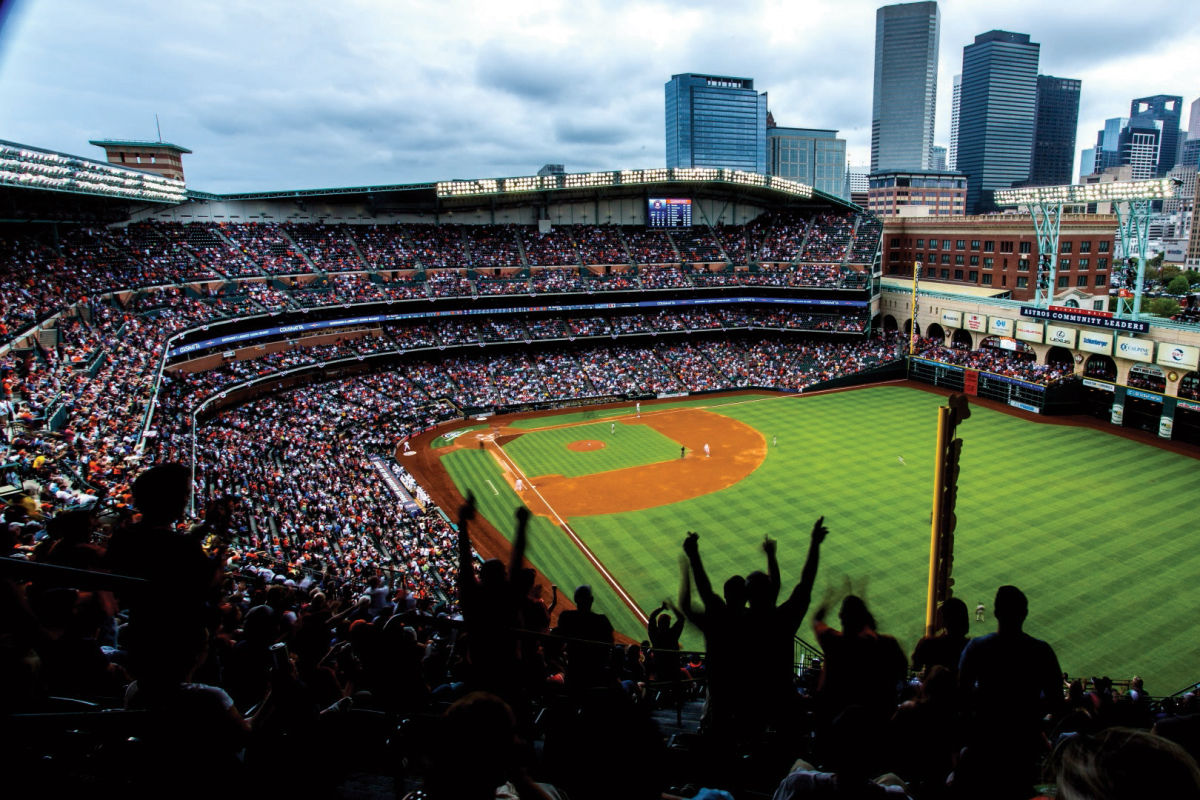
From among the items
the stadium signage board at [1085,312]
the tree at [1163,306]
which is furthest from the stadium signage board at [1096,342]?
the tree at [1163,306]

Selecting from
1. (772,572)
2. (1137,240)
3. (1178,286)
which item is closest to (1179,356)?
(1137,240)

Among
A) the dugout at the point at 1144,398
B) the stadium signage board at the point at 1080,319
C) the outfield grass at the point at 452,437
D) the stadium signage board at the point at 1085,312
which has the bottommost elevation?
the outfield grass at the point at 452,437

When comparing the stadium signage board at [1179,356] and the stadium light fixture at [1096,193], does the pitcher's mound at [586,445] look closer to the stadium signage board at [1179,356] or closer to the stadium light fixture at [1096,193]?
the stadium signage board at [1179,356]

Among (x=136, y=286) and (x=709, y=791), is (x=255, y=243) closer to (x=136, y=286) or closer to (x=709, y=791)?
(x=136, y=286)

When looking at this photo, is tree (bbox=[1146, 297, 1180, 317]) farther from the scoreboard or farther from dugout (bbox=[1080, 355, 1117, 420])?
the scoreboard

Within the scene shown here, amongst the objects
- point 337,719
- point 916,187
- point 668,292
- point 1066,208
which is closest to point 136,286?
point 668,292

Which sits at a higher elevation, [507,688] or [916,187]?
[916,187]
